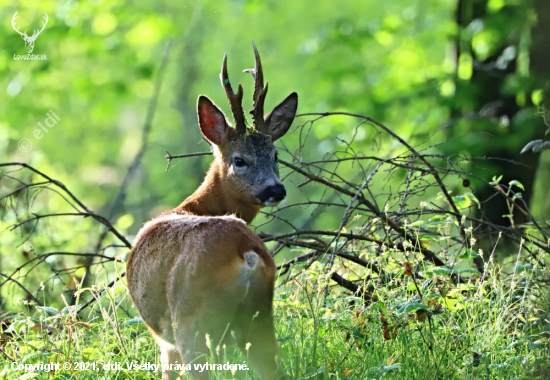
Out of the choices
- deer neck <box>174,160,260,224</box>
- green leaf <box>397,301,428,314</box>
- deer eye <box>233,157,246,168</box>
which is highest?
deer eye <box>233,157,246,168</box>

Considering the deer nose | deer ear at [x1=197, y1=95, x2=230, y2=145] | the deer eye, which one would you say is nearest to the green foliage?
the deer nose

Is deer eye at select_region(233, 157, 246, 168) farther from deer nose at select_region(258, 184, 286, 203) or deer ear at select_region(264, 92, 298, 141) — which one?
deer ear at select_region(264, 92, 298, 141)

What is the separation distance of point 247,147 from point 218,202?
1.58 ft

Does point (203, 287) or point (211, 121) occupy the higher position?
point (211, 121)

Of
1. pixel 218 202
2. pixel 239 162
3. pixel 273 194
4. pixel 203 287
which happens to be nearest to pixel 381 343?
pixel 203 287

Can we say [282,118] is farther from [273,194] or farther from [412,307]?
[412,307]

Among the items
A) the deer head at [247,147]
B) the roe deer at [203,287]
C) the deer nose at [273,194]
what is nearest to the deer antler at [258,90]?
the deer head at [247,147]

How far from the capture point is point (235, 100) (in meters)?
5.06

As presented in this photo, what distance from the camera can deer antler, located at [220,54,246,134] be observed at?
4.92m

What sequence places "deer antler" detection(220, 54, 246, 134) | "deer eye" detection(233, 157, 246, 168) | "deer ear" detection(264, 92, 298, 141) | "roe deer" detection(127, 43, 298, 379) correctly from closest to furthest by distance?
"roe deer" detection(127, 43, 298, 379) < "deer antler" detection(220, 54, 246, 134) < "deer eye" detection(233, 157, 246, 168) < "deer ear" detection(264, 92, 298, 141)

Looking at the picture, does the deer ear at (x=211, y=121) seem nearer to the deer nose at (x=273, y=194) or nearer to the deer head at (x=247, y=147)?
the deer head at (x=247, y=147)

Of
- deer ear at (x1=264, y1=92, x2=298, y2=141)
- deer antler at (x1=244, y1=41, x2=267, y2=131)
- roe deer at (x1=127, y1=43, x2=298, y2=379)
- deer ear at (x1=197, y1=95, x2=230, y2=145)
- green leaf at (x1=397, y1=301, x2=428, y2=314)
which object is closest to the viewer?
roe deer at (x1=127, y1=43, x2=298, y2=379)

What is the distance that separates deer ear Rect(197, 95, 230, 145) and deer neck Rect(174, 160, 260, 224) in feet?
1.05

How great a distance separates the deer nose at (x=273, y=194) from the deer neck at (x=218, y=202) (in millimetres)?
165
